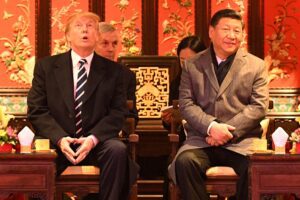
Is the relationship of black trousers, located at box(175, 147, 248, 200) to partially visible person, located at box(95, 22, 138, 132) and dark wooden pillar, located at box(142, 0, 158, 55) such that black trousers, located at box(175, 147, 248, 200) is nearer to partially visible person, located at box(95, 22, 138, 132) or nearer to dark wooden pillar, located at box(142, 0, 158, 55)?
partially visible person, located at box(95, 22, 138, 132)

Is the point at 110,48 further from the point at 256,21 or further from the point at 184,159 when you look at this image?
the point at 256,21

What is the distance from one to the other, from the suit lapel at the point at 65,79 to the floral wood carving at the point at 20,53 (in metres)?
2.24

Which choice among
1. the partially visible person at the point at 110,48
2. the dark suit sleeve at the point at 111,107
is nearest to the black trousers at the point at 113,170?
the dark suit sleeve at the point at 111,107

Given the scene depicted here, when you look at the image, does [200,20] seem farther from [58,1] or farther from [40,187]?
[40,187]

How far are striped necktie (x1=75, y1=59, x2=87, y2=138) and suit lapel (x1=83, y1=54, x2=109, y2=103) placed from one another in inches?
1.6

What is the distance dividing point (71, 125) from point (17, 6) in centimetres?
265

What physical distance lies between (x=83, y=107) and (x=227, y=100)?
881 mm

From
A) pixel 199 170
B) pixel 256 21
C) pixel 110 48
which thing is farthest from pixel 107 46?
pixel 256 21

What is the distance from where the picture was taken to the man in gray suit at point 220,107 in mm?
4562

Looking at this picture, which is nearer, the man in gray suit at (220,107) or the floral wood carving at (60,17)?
the man in gray suit at (220,107)

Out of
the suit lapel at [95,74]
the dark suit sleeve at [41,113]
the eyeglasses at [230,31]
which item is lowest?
the dark suit sleeve at [41,113]

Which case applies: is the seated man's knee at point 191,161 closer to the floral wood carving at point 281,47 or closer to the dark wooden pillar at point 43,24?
the floral wood carving at point 281,47

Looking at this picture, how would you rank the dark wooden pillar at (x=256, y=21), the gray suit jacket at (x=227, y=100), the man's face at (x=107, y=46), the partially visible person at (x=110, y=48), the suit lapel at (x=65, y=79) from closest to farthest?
the gray suit jacket at (x=227, y=100) < the suit lapel at (x=65, y=79) < the partially visible person at (x=110, y=48) < the man's face at (x=107, y=46) < the dark wooden pillar at (x=256, y=21)

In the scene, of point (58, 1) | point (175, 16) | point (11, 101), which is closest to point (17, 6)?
point (58, 1)
